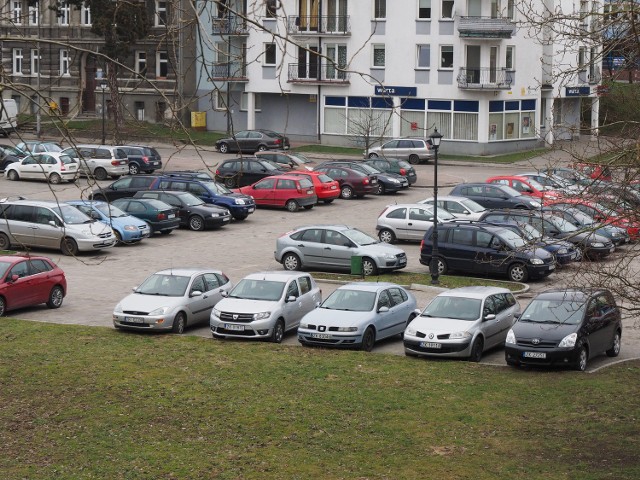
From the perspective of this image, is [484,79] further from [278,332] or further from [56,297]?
[278,332]

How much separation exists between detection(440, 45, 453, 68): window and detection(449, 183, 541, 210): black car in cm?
2013

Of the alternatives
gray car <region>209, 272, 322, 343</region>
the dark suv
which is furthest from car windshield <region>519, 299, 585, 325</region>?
the dark suv

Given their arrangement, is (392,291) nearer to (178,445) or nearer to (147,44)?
A: (178,445)

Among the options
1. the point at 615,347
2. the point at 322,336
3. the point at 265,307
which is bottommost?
the point at 615,347

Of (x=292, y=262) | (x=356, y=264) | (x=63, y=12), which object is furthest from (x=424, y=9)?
(x=63, y=12)

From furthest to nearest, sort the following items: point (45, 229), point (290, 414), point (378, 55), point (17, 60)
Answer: point (17, 60) → point (378, 55) → point (45, 229) → point (290, 414)

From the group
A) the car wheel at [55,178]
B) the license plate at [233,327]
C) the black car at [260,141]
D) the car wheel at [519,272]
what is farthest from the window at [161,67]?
the license plate at [233,327]

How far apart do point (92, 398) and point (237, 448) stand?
12.3 feet

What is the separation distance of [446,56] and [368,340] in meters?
39.7

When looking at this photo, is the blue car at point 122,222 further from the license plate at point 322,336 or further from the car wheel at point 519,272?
the license plate at point 322,336

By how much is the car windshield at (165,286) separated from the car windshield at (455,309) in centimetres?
574

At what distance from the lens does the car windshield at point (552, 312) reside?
23312 millimetres

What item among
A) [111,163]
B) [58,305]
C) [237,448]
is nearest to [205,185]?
[111,163]

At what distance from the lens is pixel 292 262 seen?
1328 inches
